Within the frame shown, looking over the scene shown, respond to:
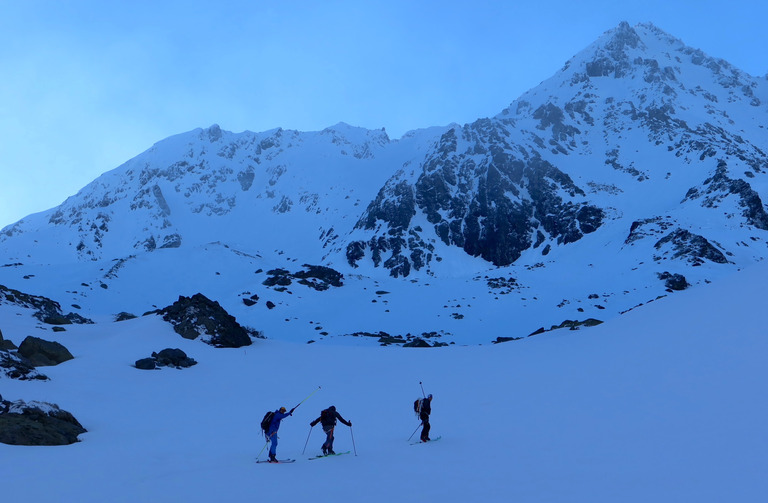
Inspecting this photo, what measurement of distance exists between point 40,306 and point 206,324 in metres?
15.4

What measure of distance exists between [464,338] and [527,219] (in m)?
62.0

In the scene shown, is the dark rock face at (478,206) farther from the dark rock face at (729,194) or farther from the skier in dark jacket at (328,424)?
the skier in dark jacket at (328,424)

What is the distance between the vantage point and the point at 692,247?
55.9 metres

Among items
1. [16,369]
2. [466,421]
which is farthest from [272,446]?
[16,369]

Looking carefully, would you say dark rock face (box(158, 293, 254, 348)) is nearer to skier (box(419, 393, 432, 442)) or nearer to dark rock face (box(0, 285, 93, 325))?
dark rock face (box(0, 285, 93, 325))

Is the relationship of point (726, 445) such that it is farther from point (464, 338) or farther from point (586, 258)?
point (586, 258)

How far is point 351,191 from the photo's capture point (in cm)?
14488

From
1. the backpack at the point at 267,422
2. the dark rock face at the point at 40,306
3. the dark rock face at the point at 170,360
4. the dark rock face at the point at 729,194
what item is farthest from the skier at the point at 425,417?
the dark rock face at the point at 729,194

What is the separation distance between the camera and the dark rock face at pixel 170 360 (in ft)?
A: 80.5

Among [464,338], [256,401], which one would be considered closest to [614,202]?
[464,338]

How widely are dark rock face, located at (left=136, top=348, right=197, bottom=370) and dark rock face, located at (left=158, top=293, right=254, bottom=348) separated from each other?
4577 mm

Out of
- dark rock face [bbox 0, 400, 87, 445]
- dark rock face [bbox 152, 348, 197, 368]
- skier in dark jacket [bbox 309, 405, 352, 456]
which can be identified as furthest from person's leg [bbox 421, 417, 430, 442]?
dark rock face [bbox 152, 348, 197, 368]

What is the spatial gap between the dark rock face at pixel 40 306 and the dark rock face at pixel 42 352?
10494 mm

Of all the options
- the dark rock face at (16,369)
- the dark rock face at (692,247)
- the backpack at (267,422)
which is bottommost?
the backpack at (267,422)
